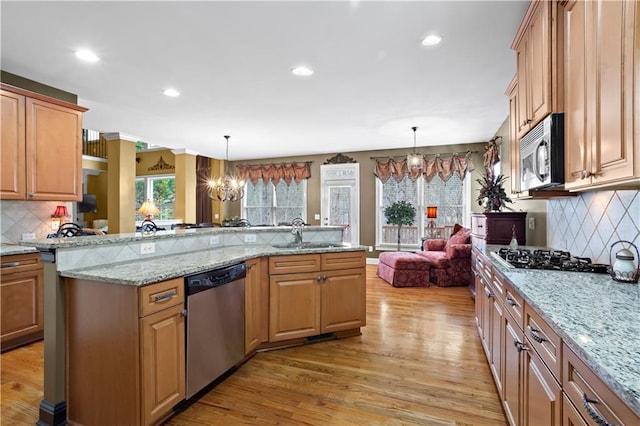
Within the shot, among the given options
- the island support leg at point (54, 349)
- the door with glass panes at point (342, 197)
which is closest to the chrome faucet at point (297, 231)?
the island support leg at point (54, 349)

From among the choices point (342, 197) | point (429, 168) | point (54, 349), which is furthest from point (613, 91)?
point (342, 197)

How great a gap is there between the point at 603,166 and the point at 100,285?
2569 millimetres

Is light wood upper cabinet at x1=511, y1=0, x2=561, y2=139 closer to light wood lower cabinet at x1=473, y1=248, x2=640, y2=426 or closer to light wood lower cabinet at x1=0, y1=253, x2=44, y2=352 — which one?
light wood lower cabinet at x1=473, y1=248, x2=640, y2=426

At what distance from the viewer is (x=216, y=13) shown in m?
2.21

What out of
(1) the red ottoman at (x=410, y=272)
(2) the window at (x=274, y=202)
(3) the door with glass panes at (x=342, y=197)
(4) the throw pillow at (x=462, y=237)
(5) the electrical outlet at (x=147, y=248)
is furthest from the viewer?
(2) the window at (x=274, y=202)

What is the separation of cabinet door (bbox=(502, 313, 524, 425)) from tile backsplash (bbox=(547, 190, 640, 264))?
761mm

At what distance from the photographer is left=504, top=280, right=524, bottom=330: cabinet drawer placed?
1488mm

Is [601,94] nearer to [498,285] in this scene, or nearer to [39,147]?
[498,285]

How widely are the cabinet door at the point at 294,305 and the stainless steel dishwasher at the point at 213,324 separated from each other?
1.23 ft

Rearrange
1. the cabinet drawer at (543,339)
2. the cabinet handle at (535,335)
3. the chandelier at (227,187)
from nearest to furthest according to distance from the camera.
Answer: the cabinet drawer at (543,339) < the cabinet handle at (535,335) < the chandelier at (227,187)

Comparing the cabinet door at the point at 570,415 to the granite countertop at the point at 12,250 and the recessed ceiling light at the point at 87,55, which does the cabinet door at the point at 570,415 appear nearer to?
the granite countertop at the point at 12,250

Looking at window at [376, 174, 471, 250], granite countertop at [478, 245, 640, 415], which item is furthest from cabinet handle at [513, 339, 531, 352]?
window at [376, 174, 471, 250]

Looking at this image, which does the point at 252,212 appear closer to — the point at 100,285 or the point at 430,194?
the point at 430,194

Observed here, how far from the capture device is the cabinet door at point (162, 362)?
5.58 ft
